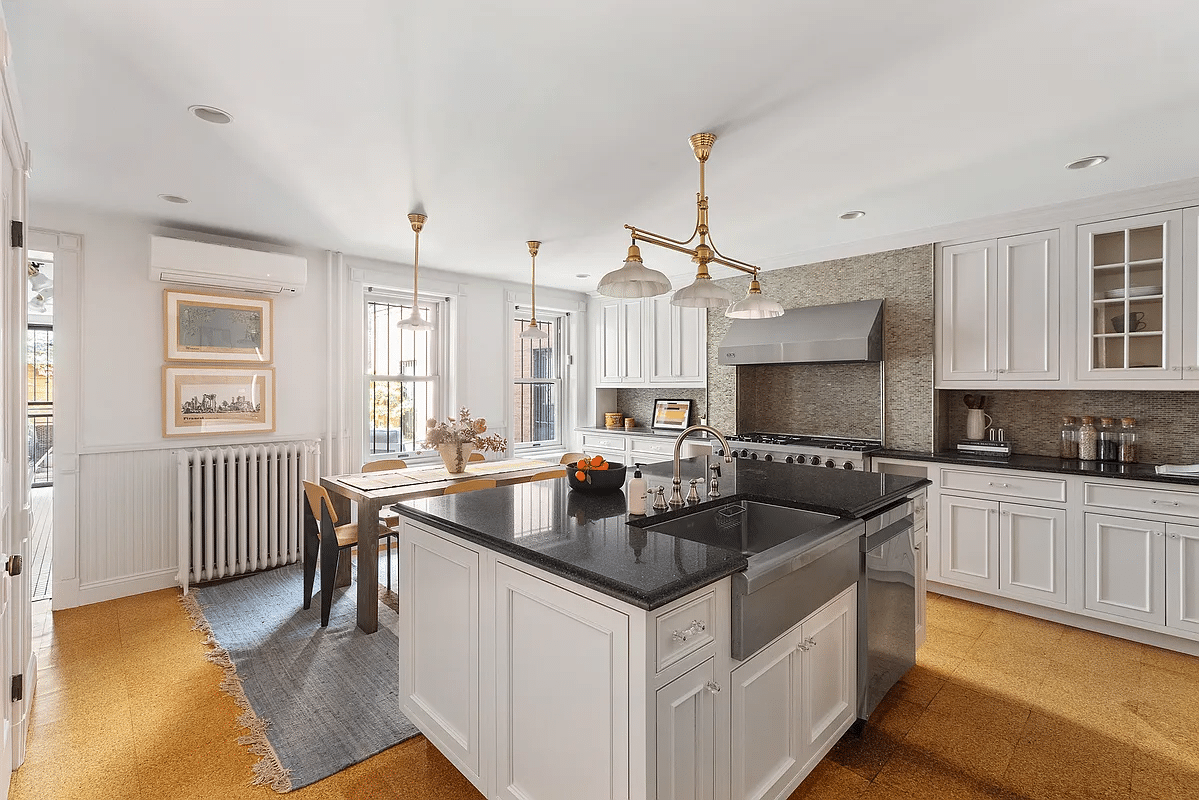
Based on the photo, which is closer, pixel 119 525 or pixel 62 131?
pixel 62 131

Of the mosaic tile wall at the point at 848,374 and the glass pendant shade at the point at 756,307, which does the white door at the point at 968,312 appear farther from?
the glass pendant shade at the point at 756,307

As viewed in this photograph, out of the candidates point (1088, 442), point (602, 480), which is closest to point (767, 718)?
point (602, 480)

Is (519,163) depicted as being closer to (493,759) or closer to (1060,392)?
(493,759)

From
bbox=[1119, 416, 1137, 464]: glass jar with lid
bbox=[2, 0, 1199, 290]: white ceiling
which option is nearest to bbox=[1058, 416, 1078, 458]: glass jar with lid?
bbox=[1119, 416, 1137, 464]: glass jar with lid

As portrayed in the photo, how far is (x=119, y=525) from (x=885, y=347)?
212 inches

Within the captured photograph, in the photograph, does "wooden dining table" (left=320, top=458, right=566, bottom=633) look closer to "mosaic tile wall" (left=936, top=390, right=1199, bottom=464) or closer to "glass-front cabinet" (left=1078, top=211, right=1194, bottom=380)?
"mosaic tile wall" (left=936, top=390, right=1199, bottom=464)

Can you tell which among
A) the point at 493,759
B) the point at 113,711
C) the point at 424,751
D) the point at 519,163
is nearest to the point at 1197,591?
the point at 493,759

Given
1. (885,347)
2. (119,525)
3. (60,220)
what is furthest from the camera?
(885,347)

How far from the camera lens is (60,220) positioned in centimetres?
346

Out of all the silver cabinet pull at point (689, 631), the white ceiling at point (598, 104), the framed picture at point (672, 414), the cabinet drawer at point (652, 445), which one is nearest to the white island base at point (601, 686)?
the silver cabinet pull at point (689, 631)

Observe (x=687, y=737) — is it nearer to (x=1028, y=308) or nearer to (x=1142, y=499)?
(x=1142, y=499)

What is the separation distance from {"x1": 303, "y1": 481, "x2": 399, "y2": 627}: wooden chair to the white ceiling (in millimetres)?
1740

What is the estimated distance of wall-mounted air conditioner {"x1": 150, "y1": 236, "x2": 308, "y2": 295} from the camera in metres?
3.67

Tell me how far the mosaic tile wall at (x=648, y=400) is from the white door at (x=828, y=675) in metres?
3.48
